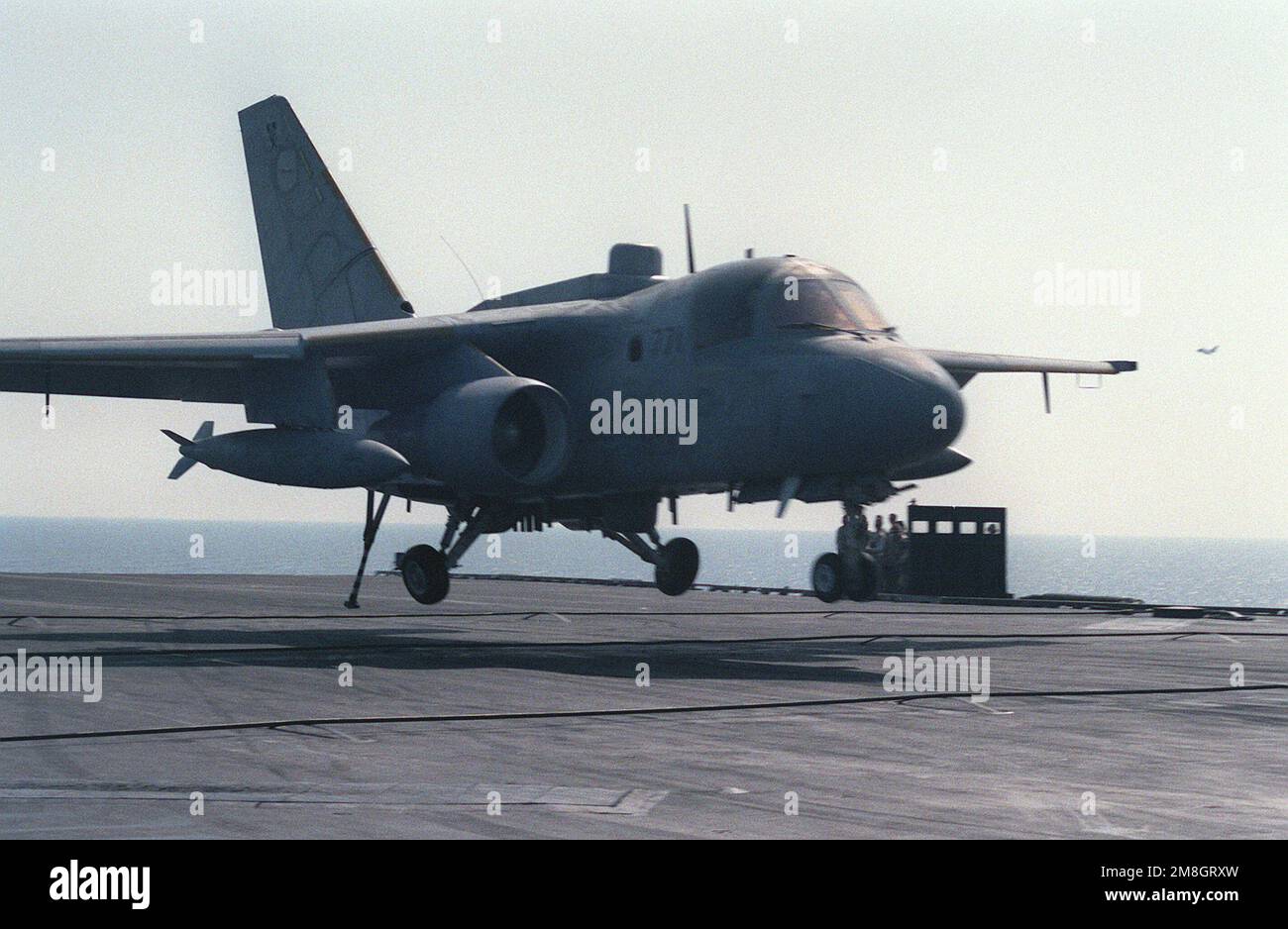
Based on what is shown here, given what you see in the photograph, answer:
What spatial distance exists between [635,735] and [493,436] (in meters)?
9.86

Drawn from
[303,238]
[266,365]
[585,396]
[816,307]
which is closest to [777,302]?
[816,307]

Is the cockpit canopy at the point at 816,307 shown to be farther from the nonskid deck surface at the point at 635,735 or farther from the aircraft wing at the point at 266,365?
the aircraft wing at the point at 266,365

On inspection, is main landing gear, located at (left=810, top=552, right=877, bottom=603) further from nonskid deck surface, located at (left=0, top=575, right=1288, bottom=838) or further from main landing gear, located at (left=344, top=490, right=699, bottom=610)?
main landing gear, located at (left=344, top=490, right=699, bottom=610)

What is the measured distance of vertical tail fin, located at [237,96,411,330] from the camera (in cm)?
2881

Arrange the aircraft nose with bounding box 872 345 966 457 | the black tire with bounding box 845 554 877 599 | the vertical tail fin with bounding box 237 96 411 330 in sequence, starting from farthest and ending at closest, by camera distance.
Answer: the vertical tail fin with bounding box 237 96 411 330 < the black tire with bounding box 845 554 877 599 < the aircraft nose with bounding box 872 345 966 457

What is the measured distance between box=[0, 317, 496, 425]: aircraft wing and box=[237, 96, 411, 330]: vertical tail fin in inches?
140

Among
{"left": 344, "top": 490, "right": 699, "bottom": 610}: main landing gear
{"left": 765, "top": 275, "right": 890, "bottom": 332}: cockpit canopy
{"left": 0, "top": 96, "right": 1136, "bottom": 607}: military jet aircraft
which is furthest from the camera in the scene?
{"left": 344, "top": 490, "right": 699, "bottom": 610}: main landing gear

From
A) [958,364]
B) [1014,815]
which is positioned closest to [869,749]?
[1014,815]

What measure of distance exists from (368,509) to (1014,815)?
18.8 m

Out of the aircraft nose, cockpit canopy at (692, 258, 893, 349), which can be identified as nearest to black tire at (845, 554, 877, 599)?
the aircraft nose

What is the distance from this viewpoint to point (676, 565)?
26641 mm

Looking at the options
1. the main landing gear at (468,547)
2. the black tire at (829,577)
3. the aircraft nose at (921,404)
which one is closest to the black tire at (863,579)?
the black tire at (829,577)

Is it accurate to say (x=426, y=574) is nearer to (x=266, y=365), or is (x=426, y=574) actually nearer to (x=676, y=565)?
(x=676, y=565)

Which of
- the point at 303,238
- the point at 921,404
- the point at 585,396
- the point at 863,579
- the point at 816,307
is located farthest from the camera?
the point at 303,238
